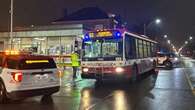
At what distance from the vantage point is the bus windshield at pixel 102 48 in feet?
61.3

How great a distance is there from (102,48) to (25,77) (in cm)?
745

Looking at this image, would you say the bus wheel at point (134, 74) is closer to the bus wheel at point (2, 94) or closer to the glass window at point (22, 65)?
the glass window at point (22, 65)

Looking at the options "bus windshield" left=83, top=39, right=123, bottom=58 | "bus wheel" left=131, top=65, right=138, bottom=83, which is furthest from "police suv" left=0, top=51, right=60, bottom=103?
"bus wheel" left=131, top=65, right=138, bottom=83

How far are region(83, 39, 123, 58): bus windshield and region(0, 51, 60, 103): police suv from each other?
5965 millimetres

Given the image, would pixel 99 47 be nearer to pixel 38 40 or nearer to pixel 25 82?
pixel 25 82

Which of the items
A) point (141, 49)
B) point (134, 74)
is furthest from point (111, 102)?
point (141, 49)

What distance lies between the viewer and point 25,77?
12109 millimetres

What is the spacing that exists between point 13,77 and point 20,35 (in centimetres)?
3715

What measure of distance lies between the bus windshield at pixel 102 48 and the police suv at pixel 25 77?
5.97m

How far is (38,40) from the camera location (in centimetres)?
4694

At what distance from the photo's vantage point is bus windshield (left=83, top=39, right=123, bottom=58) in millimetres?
18672

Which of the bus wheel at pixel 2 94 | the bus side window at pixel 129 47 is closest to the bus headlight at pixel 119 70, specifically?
the bus side window at pixel 129 47

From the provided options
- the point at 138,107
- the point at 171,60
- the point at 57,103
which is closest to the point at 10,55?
the point at 57,103

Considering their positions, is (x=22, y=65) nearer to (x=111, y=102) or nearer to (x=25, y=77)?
(x=25, y=77)
